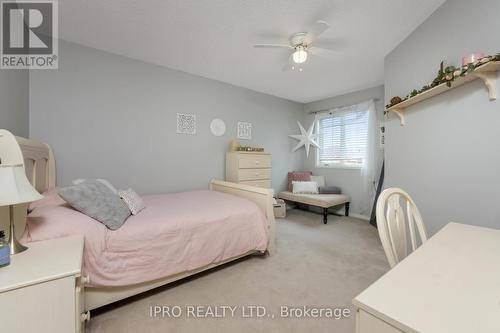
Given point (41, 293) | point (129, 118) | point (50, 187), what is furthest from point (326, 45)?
point (50, 187)

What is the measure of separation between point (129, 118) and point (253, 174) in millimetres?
1916

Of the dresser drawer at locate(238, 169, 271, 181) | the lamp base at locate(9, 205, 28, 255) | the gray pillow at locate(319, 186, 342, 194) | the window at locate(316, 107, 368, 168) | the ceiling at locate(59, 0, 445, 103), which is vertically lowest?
the gray pillow at locate(319, 186, 342, 194)

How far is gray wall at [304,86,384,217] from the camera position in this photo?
11.8 feet

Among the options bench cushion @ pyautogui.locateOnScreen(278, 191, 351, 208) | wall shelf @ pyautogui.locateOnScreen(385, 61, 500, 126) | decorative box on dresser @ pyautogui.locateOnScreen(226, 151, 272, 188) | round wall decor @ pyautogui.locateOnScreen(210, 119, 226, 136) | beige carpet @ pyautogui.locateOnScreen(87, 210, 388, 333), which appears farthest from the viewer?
bench cushion @ pyautogui.locateOnScreen(278, 191, 351, 208)

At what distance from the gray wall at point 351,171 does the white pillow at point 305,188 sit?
1.52 feet

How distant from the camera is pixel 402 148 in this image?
226 cm

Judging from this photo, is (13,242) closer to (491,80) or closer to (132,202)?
(132,202)

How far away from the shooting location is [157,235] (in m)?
1.56

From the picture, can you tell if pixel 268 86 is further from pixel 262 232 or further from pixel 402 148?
pixel 262 232

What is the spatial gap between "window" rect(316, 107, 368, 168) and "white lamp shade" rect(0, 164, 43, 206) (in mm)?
4201

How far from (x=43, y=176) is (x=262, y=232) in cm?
220

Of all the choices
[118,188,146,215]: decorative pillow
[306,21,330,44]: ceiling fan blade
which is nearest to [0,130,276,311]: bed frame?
[118,188,146,215]: decorative pillow

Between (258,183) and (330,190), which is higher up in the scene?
(258,183)

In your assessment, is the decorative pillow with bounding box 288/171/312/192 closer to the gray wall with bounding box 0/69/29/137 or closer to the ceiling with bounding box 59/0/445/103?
the ceiling with bounding box 59/0/445/103
